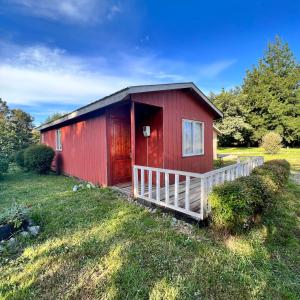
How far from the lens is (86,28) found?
8.78m

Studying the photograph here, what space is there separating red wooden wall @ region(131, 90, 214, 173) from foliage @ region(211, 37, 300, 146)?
2149cm

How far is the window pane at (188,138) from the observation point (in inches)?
299

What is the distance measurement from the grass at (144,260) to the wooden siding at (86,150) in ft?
8.84

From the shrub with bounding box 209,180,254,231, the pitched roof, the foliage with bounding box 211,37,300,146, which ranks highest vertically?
the foliage with bounding box 211,37,300,146

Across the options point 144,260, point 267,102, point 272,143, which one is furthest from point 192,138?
point 267,102

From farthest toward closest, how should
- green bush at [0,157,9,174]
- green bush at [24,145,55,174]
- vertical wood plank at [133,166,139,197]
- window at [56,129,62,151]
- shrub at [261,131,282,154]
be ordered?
shrub at [261,131,282,154] → window at [56,129,62,151] → green bush at [24,145,55,174] → green bush at [0,157,9,174] → vertical wood plank at [133,166,139,197]

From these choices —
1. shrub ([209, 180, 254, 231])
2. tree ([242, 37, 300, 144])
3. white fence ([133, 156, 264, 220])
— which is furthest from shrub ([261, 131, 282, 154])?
shrub ([209, 180, 254, 231])

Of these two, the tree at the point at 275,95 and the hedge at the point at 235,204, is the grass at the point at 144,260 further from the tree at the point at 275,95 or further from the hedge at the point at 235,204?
the tree at the point at 275,95

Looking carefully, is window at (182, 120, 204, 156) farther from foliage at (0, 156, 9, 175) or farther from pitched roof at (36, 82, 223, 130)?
foliage at (0, 156, 9, 175)

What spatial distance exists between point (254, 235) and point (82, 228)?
3.25 metres

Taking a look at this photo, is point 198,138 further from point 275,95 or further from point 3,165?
point 275,95

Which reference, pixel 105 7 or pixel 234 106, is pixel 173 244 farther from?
pixel 234 106

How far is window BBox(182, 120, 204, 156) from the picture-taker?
7539mm

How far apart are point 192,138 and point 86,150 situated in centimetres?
437
